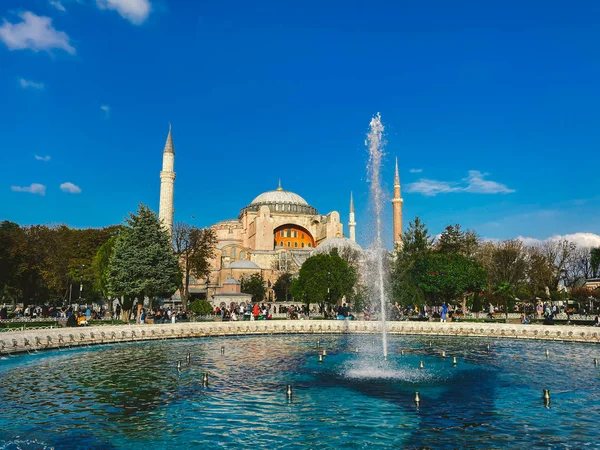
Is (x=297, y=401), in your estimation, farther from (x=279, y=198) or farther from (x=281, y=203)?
(x=279, y=198)

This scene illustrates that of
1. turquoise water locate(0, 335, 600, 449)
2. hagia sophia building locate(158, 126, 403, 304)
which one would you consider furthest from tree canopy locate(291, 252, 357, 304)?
turquoise water locate(0, 335, 600, 449)

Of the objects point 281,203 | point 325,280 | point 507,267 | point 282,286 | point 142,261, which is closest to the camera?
point 142,261

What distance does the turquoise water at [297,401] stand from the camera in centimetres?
738

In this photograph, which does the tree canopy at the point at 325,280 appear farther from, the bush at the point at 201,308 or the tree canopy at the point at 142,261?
the tree canopy at the point at 142,261

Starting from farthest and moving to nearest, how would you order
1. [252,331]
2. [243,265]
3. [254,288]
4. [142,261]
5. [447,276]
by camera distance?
[243,265]
[254,288]
[447,276]
[142,261]
[252,331]

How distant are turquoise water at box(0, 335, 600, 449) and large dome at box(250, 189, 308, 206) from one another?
5892 cm

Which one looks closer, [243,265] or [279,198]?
[243,265]

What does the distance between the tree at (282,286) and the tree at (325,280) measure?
Result: 17.4 m

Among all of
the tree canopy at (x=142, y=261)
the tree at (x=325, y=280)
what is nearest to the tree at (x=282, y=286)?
the tree at (x=325, y=280)

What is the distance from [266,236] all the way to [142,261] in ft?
122

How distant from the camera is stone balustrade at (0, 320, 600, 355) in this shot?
Answer: 1659 cm

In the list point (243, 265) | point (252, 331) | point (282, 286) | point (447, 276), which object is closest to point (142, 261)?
point (252, 331)

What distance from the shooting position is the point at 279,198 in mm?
75625

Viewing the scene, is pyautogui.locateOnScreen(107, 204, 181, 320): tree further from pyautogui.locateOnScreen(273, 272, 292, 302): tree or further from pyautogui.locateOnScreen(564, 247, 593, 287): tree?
pyautogui.locateOnScreen(564, 247, 593, 287): tree
